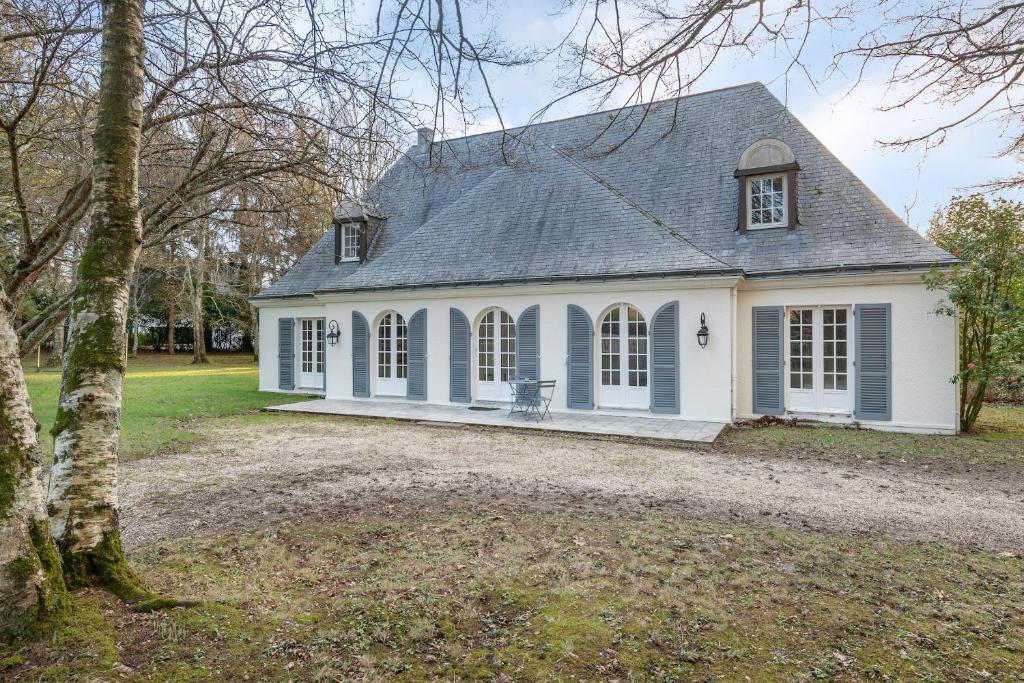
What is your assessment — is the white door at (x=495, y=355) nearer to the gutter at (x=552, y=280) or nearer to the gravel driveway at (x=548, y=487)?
the gutter at (x=552, y=280)

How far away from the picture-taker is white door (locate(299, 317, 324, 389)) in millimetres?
16594

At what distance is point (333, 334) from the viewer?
14.9m

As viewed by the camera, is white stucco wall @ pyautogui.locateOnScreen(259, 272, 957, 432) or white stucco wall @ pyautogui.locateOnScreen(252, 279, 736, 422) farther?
white stucco wall @ pyautogui.locateOnScreen(252, 279, 736, 422)

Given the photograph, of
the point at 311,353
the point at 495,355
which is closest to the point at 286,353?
the point at 311,353

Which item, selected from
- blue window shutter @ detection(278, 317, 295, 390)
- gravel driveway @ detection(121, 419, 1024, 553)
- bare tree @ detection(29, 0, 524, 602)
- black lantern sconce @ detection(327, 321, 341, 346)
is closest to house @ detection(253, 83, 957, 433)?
black lantern sconce @ detection(327, 321, 341, 346)

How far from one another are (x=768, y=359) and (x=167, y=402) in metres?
13.9

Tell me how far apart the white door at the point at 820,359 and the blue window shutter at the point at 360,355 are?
379 inches

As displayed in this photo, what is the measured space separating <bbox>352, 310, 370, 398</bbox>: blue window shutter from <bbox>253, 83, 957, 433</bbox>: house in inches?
2.4

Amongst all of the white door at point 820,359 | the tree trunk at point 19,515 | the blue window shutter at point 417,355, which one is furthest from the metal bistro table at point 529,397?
the tree trunk at point 19,515

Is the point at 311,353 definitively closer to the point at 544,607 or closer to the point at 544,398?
the point at 544,398

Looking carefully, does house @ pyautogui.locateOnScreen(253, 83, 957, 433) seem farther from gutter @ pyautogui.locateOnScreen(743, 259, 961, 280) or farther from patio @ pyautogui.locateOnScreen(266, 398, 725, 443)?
patio @ pyautogui.locateOnScreen(266, 398, 725, 443)

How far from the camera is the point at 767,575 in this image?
4.01 metres

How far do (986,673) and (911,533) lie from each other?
2.44m

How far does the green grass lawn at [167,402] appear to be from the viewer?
30.9 feet
